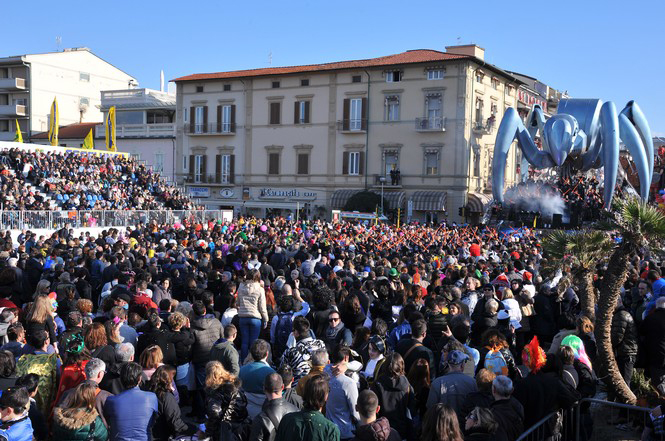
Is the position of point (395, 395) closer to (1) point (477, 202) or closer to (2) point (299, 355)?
(2) point (299, 355)

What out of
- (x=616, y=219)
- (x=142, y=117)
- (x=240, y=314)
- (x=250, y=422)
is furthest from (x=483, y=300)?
(x=142, y=117)

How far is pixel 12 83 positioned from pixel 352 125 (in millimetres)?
29954

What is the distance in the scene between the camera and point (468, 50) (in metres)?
41.0

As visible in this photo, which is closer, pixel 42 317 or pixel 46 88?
pixel 42 317

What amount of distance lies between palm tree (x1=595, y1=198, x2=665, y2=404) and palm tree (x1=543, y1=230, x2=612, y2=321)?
0.29 meters

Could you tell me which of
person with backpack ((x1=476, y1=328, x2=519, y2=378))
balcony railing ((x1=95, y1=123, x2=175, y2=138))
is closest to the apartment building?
balcony railing ((x1=95, y1=123, x2=175, y2=138))

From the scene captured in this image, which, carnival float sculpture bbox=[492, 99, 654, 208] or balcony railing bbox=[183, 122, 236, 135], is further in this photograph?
balcony railing bbox=[183, 122, 236, 135]

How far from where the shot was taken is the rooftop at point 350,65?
3947 cm

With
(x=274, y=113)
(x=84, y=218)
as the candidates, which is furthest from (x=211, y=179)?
(x=84, y=218)

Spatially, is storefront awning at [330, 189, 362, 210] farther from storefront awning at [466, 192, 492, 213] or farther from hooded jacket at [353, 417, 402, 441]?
hooded jacket at [353, 417, 402, 441]

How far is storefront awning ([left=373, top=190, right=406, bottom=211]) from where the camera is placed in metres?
40.1

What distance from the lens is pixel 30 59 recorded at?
5266 cm

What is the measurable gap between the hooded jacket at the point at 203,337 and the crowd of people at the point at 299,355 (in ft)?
0.06

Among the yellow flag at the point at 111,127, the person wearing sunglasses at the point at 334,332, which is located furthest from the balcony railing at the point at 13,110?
the person wearing sunglasses at the point at 334,332
